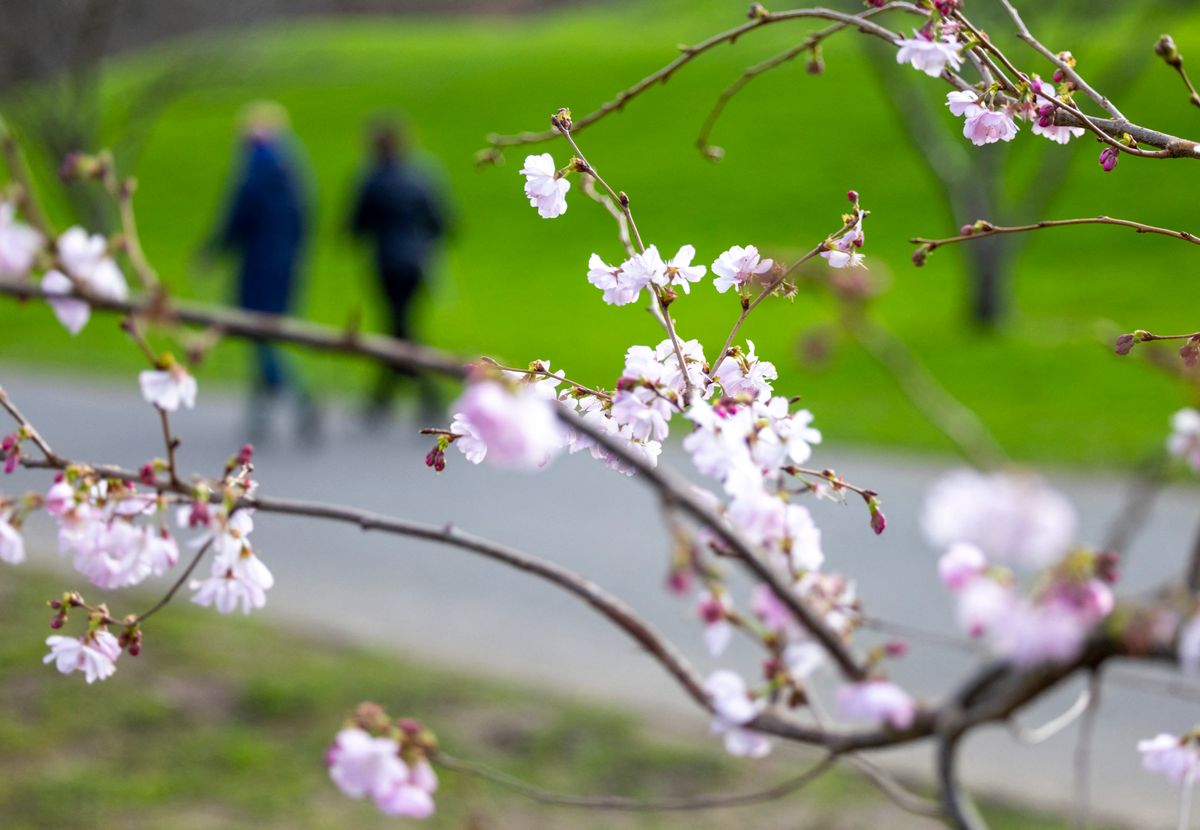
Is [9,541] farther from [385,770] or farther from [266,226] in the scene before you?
[266,226]

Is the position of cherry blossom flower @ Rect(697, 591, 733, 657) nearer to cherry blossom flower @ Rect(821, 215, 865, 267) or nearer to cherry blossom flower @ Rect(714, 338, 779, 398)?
cherry blossom flower @ Rect(714, 338, 779, 398)

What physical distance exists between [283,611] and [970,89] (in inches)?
204

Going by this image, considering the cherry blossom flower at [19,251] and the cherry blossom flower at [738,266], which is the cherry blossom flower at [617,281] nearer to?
the cherry blossom flower at [738,266]

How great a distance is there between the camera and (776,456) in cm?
123

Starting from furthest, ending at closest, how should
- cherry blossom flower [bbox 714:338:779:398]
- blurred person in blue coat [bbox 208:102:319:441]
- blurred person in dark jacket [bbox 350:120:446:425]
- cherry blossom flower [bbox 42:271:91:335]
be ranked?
blurred person in dark jacket [bbox 350:120:446:425] → blurred person in blue coat [bbox 208:102:319:441] → cherry blossom flower [bbox 714:338:779:398] → cherry blossom flower [bbox 42:271:91:335]

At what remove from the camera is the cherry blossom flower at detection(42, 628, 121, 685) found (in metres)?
1.42

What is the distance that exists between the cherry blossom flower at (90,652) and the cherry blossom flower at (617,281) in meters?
0.64

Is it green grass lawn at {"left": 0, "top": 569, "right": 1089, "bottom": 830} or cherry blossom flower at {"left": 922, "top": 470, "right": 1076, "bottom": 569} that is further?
green grass lawn at {"left": 0, "top": 569, "right": 1089, "bottom": 830}

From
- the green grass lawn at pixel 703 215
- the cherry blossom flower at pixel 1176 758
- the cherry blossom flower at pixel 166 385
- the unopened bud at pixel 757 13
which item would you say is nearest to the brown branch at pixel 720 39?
the unopened bud at pixel 757 13

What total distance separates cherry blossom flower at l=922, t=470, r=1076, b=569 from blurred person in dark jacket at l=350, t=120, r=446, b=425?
347 inches

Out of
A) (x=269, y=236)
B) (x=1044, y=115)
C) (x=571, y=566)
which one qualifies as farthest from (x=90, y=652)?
(x=269, y=236)

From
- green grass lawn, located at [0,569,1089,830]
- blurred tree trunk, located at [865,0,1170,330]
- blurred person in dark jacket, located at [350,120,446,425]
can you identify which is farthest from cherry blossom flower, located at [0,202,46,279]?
blurred tree trunk, located at [865,0,1170,330]

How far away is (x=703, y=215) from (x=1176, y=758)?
72.3 ft

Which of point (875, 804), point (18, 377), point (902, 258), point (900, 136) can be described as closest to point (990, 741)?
point (875, 804)
